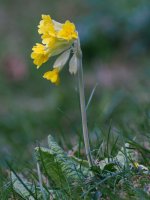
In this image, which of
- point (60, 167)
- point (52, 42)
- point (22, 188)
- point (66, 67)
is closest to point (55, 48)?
point (52, 42)

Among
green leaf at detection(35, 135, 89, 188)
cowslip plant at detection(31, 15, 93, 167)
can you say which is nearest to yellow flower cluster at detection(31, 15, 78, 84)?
cowslip plant at detection(31, 15, 93, 167)

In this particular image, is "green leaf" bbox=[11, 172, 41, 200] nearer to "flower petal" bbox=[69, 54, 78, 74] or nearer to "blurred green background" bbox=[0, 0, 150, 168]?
"flower petal" bbox=[69, 54, 78, 74]

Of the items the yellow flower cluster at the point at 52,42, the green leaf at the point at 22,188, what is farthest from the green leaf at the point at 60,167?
the yellow flower cluster at the point at 52,42

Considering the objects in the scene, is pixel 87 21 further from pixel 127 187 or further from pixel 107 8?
pixel 127 187

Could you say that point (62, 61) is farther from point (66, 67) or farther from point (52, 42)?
point (66, 67)

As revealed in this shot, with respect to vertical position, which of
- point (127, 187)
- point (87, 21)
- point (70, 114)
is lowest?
point (127, 187)

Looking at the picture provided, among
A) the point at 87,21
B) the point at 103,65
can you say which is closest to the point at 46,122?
the point at 103,65

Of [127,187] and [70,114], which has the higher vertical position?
[70,114]

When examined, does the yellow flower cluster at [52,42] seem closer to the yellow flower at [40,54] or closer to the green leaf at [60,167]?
the yellow flower at [40,54]
